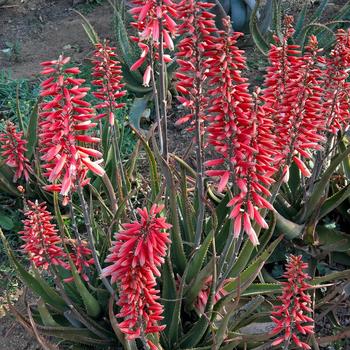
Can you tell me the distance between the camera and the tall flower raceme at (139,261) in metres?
1.50

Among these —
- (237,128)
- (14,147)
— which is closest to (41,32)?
(14,147)

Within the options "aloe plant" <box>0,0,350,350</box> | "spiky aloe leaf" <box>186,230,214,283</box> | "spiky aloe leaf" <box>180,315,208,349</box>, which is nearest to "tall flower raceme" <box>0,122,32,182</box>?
"aloe plant" <box>0,0,350,350</box>

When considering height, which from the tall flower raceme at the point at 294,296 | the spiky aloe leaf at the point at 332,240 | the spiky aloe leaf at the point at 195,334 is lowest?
the spiky aloe leaf at the point at 332,240

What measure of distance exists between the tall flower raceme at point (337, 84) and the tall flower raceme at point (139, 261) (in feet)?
3.56

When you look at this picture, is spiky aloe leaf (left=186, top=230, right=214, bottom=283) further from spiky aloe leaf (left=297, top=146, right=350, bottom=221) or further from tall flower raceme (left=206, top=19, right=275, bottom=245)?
spiky aloe leaf (left=297, top=146, right=350, bottom=221)

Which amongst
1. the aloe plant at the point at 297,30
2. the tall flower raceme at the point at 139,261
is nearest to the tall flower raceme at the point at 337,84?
the tall flower raceme at the point at 139,261

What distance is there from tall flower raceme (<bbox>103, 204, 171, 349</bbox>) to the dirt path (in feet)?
12.4

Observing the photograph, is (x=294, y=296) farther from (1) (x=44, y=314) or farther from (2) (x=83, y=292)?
(1) (x=44, y=314)

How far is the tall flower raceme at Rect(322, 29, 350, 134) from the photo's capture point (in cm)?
220

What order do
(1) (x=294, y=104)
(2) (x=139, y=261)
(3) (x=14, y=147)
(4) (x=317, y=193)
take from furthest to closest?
(3) (x=14, y=147), (4) (x=317, y=193), (1) (x=294, y=104), (2) (x=139, y=261)

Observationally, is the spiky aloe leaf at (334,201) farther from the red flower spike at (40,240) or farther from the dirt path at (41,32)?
the dirt path at (41,32)

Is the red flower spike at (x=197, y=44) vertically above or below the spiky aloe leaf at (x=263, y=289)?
above

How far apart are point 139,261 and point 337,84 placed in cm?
124

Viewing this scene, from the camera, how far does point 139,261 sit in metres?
1.50
